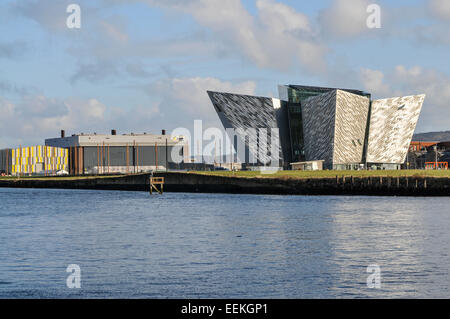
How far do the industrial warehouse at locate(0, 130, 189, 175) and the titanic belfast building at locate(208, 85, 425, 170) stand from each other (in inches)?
1345

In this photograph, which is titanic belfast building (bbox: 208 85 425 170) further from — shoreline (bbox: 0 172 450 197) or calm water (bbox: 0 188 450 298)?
calm water (bbox: 0 188 450 298)

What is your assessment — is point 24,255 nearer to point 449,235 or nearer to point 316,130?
point 449,235

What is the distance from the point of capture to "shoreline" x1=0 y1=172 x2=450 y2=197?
73.7m

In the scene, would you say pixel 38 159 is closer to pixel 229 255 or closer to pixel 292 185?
pixel 292 185

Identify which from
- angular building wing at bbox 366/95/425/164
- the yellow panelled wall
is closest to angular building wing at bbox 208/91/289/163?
angular building wing at bbox 366/95/425/164

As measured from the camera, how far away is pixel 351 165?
122 metres

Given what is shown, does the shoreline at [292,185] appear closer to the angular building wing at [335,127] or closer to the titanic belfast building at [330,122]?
the titanic belfast building at [330,122]

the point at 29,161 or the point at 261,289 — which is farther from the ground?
the point at 29,161

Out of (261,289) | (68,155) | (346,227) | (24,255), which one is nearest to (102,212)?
(346,227)

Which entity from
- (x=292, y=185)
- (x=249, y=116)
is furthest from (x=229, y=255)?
(x=249, y=116)

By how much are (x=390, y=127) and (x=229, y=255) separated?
107 meters

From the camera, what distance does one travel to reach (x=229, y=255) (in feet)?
87.2

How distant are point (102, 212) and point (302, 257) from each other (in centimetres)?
3092

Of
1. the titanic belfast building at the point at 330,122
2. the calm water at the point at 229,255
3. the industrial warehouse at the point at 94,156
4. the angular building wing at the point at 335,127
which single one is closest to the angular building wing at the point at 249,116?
the titanic belfast building at the point at 330,122
